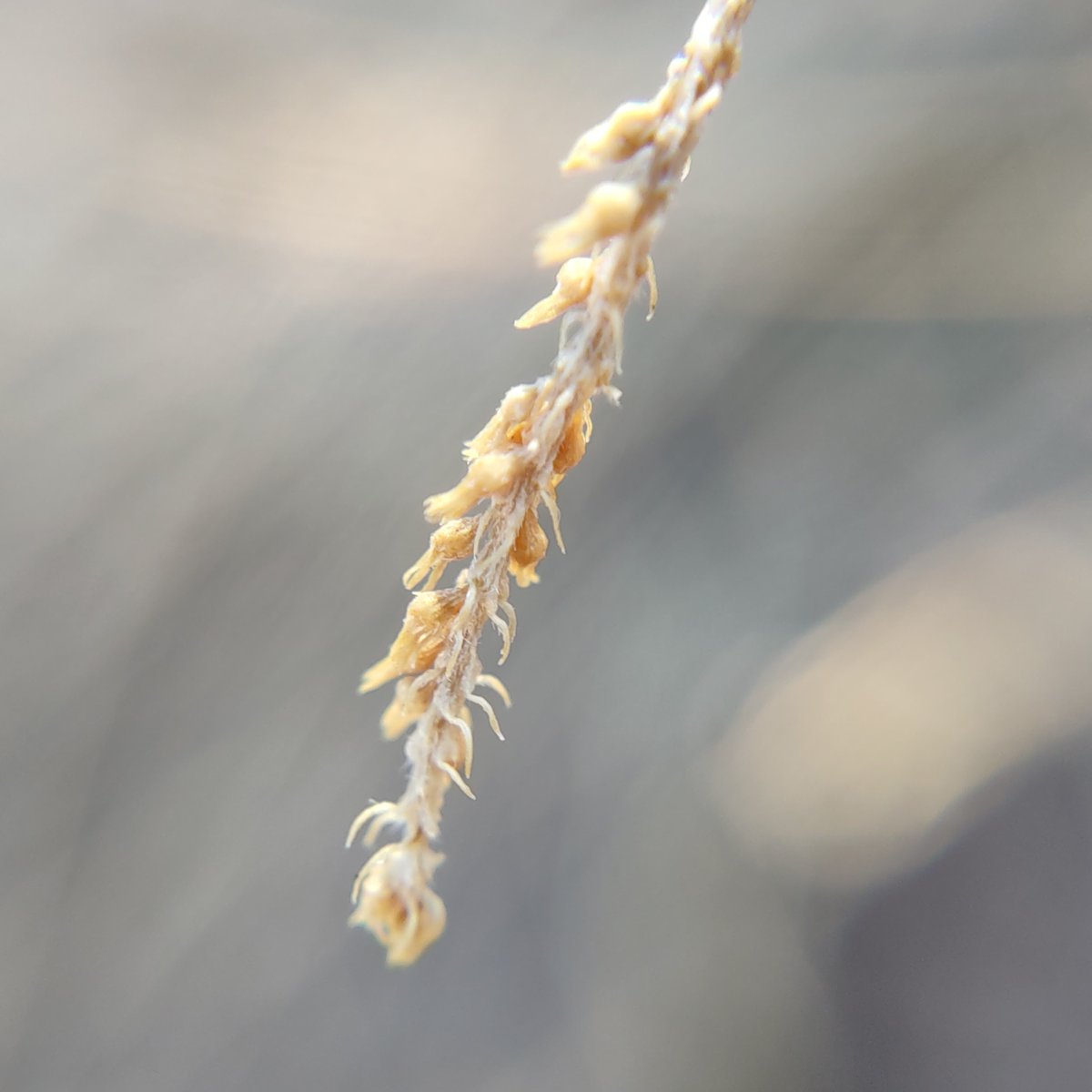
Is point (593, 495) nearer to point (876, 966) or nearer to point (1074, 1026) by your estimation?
point (876, 966)

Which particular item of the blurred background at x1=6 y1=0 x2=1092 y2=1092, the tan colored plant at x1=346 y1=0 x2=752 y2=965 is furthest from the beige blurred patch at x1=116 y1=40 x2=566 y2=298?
the tan colored plant at x1=346 y1=0 x2=752 y2=965

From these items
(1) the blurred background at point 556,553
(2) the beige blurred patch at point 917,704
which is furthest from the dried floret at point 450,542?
(2) the beige blurred patch at point 917,704

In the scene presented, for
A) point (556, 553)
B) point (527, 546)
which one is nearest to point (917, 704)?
point (556, 553)

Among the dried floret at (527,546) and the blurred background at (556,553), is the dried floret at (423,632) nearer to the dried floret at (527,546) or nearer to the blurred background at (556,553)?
the dried floret at (527,546)

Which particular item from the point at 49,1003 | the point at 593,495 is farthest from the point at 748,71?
the point at 49,1003

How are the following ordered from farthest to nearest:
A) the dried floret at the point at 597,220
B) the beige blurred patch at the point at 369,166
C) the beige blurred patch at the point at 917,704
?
1. the beige blurred patch at the point at 917,704
2. the beige blurred patch at the point at 369,166
3. the dried floret at the point at 597,220

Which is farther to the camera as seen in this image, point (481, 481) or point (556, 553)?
point (556, 553)

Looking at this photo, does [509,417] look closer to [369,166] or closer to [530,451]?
[530,451]

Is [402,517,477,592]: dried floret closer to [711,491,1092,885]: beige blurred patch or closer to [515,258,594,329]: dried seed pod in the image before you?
[515,258,594,329]: dried seed pod
